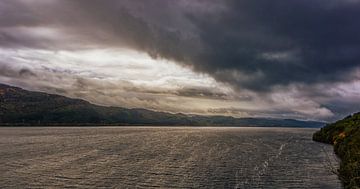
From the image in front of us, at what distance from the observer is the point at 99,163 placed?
3688 inches

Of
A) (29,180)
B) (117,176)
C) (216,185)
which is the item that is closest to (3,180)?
(29,180)

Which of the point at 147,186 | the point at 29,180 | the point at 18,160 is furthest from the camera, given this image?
the point at 18,160

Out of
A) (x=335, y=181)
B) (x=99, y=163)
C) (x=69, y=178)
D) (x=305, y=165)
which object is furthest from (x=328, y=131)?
(x=69, y=178)

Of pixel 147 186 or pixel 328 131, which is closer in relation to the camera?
pixel 147 186

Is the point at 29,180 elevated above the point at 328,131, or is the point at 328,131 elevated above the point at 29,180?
the point at 328,131

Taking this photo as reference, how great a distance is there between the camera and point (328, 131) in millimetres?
190625

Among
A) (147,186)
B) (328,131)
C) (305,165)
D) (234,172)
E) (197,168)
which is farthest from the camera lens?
(328,131)

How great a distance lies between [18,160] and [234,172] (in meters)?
67.4

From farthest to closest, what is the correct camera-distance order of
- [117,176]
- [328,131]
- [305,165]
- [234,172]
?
[328,131], [305,165], [234,172], [117,176]

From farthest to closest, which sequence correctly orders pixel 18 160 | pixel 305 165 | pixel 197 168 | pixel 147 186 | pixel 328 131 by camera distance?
pixel 328 131, pixel 18 160, pixel 305 165, pixel 197 168, pixel 147 186

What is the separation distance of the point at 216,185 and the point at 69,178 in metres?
32.3

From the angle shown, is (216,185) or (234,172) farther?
(234,172)

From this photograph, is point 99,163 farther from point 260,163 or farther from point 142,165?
point 260,163

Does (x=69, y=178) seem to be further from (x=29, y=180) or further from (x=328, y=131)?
(x=328, y=131)
